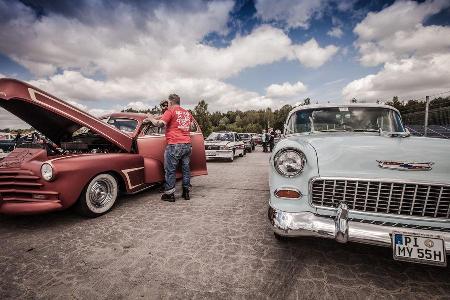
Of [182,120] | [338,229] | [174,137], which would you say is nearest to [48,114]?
[174,137]

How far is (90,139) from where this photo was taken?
14.7 feet

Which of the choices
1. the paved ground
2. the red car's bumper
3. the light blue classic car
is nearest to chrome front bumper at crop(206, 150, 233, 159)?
the paved ground

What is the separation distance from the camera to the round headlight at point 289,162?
89.0 inches

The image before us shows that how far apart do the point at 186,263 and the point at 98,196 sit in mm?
2061

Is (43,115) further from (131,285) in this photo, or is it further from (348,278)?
(348,278)

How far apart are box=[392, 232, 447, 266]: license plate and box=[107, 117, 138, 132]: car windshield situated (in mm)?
4267

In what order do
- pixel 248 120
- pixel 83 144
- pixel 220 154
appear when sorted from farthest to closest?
pixel 248 120 < pixel 220 154 < pixel 83 144

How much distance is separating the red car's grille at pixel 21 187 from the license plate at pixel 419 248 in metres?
3.58

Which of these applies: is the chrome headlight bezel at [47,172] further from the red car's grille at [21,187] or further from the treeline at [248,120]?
the treeline at [248,120]

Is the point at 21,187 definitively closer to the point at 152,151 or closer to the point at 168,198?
the point at 152,151

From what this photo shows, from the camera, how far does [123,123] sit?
185 inches

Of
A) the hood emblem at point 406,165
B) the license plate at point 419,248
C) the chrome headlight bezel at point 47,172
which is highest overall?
the chrome headlight bezel at point 47,172

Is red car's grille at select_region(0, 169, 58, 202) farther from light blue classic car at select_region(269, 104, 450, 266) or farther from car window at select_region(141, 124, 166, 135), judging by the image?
light blue classic car at select_region(269, 104, 450, 266)

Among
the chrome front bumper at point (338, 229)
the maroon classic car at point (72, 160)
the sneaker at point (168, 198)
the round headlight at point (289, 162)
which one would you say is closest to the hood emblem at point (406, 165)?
the chrome front bumper at point (338, 229)
